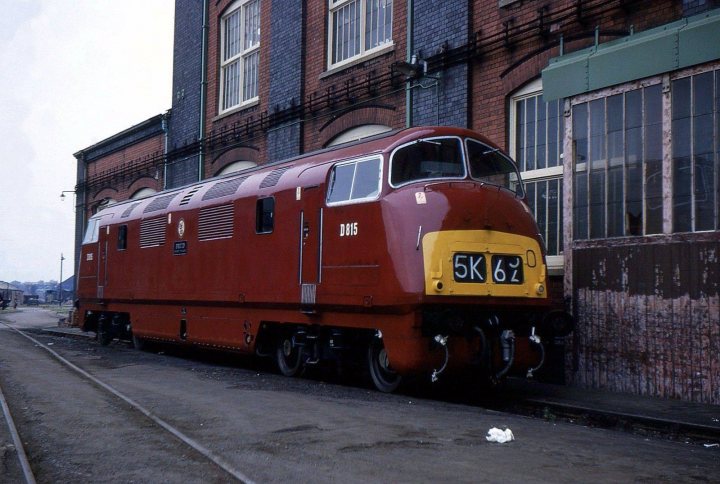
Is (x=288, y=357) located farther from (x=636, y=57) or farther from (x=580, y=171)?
(x=636, y=57)

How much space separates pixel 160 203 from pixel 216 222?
3.14 metres

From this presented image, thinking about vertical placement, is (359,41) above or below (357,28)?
below

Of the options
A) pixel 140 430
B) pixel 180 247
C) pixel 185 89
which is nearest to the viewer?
pixel 140 430

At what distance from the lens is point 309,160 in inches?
476

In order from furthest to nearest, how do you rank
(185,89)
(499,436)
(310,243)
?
(185,89)
(310,243)
(499,436)

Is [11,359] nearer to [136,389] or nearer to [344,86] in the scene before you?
[136,389]

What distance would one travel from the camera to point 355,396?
9.73m

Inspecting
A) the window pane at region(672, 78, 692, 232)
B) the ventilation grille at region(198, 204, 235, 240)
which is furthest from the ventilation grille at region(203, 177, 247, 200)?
the window pane at region(672, 78, 692, 232)

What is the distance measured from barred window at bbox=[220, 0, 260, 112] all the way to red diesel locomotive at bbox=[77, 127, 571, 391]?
7.36 metres

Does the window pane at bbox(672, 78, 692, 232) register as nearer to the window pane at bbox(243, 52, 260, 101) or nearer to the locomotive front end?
the locomotive front end

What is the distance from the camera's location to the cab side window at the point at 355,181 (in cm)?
1020

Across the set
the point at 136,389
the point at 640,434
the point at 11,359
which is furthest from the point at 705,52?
the point at 11,359

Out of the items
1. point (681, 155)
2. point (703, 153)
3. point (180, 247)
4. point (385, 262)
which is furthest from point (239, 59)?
point (703, 153)

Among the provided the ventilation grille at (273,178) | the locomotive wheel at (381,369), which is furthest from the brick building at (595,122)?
the ventilation grille at (273,178)
